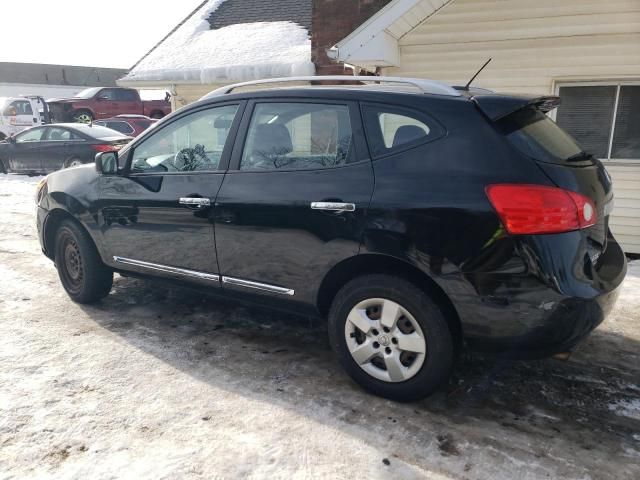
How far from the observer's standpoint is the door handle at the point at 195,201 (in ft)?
11.7

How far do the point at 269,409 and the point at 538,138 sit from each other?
2.12 m

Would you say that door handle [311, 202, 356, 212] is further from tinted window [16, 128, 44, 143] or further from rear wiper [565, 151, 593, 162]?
tinted window [16, 128, 44, 143]

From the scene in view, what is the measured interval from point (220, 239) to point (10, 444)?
1.64 meters

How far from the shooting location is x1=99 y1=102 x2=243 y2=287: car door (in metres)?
3.63

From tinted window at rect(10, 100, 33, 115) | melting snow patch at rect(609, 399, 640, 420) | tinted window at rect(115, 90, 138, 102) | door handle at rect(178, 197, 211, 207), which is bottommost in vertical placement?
melting snow patch at rect(609, 399, 640, 420)

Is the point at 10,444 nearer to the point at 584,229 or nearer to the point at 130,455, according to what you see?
the point at 130,455

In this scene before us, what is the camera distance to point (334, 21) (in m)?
9.27

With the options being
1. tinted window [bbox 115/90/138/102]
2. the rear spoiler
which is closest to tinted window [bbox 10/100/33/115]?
tinted window [bbox 115/90/138/102]

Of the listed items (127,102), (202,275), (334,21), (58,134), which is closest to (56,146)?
(58,134)

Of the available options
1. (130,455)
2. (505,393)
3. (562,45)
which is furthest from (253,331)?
(562,45)

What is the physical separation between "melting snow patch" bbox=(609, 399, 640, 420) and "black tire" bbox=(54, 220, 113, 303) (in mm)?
3906

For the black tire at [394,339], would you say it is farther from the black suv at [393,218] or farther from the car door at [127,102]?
the car door at [127,102]

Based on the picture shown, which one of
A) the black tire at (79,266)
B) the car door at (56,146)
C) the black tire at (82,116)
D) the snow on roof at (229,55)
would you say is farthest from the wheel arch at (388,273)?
the black tire at (82,116)

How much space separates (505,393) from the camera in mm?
3180
